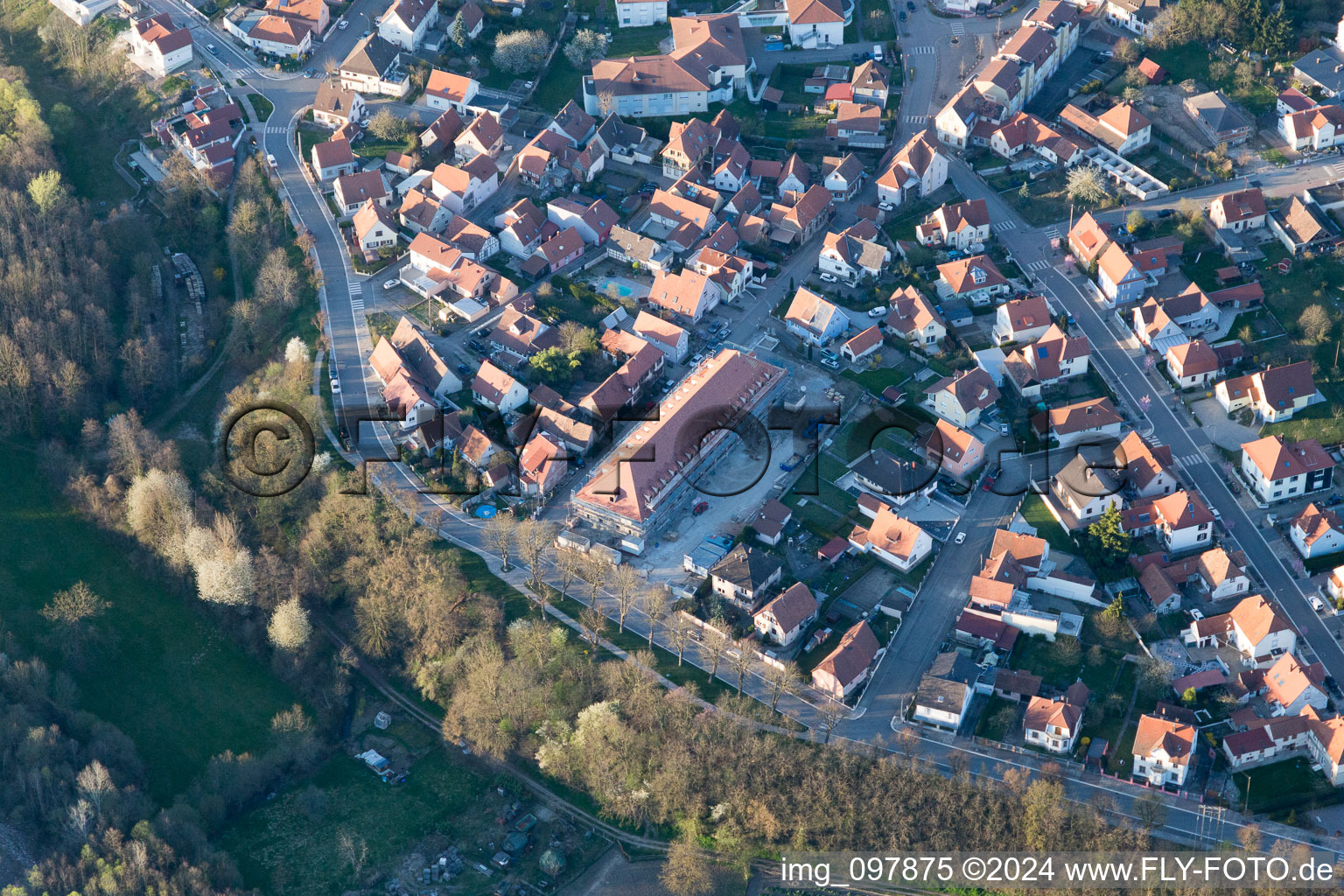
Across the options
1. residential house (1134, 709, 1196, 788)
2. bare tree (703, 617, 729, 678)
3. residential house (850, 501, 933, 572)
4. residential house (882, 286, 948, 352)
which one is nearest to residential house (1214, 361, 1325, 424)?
residential house (882, 286, 948, 352)

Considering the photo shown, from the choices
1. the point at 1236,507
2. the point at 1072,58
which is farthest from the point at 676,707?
the point at 1072,58

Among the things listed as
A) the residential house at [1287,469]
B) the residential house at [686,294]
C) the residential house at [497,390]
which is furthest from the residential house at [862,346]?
the residential house at [1287,469]

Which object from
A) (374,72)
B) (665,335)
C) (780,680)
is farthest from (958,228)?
(374,72)

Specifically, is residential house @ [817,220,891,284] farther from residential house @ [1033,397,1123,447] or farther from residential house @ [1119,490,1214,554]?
residential house @ [1119,490,1214,554]

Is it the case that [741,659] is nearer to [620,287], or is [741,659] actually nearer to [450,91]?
[620,287]

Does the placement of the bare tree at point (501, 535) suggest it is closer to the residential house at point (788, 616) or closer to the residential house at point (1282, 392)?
the residential house at point (788, 616)

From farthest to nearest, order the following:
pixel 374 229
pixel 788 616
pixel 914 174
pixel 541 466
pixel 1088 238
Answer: pixel 914 174 < pixel 374 229 < pixel 1088 238 < pixel 541 466 < pixel 788 616

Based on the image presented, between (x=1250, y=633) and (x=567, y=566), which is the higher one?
(x=567, y=566)

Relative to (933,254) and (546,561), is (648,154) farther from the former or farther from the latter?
(546,561)
